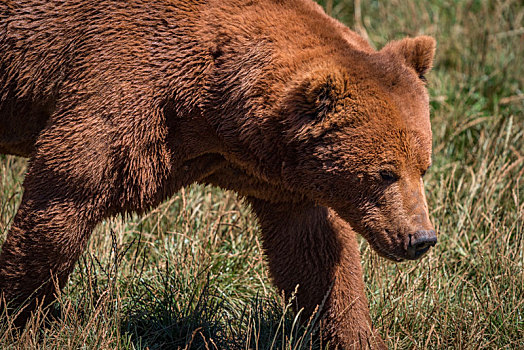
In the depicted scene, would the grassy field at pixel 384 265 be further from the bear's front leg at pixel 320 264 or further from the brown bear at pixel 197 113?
the brown bear at pixel 197 113

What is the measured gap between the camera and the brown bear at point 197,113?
3.83 metres

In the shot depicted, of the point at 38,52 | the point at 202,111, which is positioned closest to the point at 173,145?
the point at 202,111

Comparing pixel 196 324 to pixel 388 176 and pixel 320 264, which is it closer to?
pixel 320 264

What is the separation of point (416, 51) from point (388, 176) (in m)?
0.87

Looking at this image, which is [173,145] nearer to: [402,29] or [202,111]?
[202,111]

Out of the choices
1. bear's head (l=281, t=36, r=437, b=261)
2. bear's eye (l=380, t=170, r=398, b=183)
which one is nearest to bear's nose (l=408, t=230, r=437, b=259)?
bear's head (l=281, t=36, r=437, b=261)

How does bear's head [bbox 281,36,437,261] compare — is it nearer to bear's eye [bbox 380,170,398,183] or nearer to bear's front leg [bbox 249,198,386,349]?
bear's eye [bbox 380,170,398,183]

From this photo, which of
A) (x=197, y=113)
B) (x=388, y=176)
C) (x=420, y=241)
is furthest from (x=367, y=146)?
(x=197, y=113)

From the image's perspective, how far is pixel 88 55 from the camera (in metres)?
4.00

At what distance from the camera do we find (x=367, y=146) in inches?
149

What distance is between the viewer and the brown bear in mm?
3832

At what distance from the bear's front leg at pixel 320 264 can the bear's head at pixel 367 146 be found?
62 centimetres

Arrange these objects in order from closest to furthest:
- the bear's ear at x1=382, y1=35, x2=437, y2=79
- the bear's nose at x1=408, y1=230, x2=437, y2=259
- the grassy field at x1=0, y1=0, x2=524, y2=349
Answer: the bear's nose at x1=408, y1=230, x2=437, y2=259 → the bear's ear at x1=382, y1=35, x2=437, y2=79 → the grassy field at x1=0, y1=0, x2=524, y2=349

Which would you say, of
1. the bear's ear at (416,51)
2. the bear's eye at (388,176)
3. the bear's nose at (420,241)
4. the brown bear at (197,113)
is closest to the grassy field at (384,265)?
the brown bear at (197,113)
